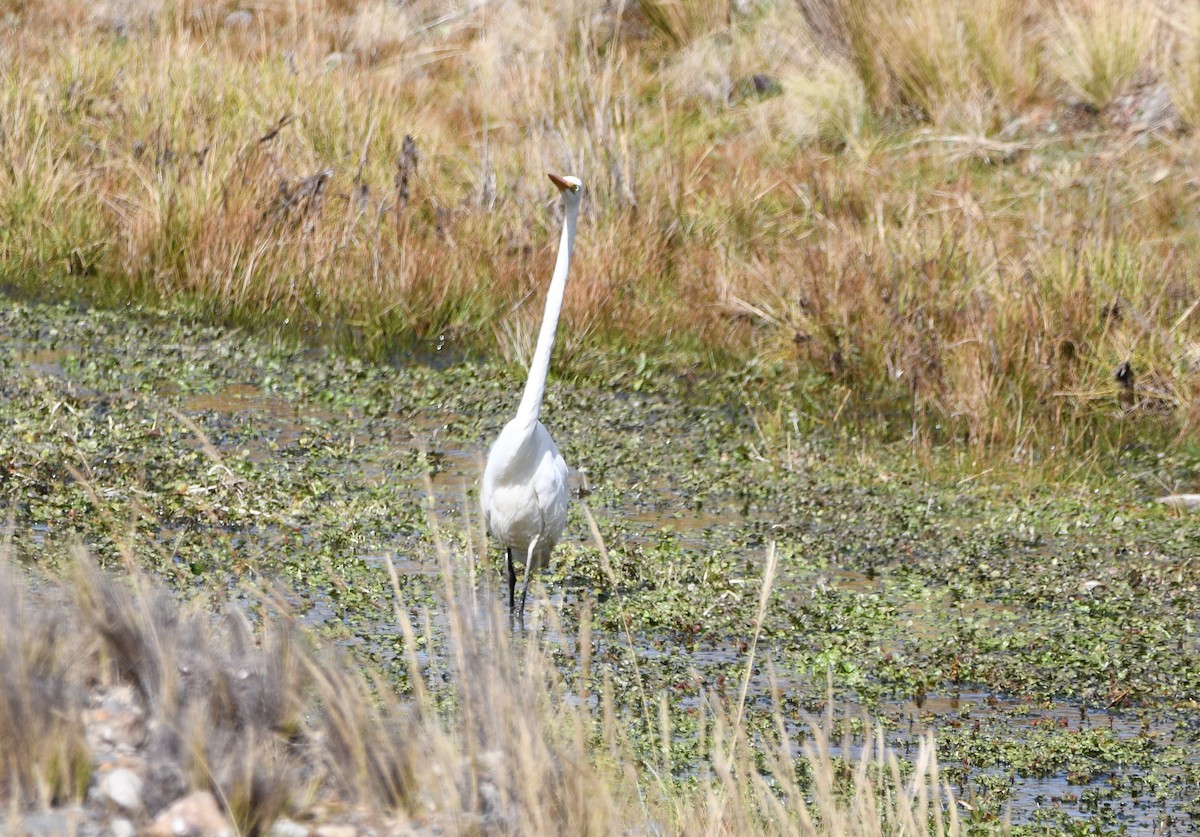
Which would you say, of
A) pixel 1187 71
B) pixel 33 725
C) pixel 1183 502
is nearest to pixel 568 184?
pixel 33 725

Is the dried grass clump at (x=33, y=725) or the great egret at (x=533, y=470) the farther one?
the great egret at (x=533, y=470)

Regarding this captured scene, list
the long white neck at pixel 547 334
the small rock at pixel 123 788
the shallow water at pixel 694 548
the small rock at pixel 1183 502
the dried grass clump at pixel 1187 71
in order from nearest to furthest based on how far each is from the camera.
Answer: the small rock at pixel 123 788 → the shallow water at pixel 694 548 → the long white neck at pixel 547 334 → the small rock at pixel 1183 502 → the dried grass clump at pixel 1187 71

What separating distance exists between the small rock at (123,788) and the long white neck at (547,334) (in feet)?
8.54

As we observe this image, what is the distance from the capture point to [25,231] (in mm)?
9258

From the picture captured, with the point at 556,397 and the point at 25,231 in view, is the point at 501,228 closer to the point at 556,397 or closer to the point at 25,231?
the point at 556,397

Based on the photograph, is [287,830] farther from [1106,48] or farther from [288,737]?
[1106,48]

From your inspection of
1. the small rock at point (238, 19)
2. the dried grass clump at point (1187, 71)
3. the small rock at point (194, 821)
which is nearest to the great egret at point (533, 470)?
the small rock at point (194, 821)

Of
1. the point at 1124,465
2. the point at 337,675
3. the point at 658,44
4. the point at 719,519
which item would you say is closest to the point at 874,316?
the point at 1124,465

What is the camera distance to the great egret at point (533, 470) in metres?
5.27

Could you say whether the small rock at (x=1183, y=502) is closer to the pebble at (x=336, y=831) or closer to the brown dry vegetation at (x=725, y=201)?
the brown dry vegetation at (x=725, y=201)

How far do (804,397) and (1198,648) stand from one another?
3025 mm

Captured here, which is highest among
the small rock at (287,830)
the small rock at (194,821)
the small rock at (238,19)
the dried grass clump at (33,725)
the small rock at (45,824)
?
the dried grass clump at (33,725)

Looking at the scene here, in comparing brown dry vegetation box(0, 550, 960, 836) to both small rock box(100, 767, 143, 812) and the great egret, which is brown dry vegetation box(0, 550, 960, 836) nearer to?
small rock box(100, 767, 143, 812)

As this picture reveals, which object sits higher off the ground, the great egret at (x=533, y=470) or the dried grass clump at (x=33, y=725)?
the dried grass clump at (x=33, y=725)
